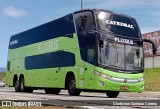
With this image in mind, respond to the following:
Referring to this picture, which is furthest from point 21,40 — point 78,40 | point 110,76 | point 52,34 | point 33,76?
point 110,76

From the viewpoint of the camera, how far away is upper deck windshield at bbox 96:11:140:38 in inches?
835

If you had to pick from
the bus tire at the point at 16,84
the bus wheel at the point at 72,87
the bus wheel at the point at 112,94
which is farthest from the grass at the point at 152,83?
the bus wheel at the point at 72,87

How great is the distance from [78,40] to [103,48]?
1.87m

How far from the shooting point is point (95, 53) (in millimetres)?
20516

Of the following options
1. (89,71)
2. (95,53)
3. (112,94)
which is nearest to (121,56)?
(95,53)

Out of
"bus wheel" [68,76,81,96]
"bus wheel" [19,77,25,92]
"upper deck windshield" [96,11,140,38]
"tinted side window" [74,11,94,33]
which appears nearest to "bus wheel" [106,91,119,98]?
"bus wheel" [68,76,81,96]

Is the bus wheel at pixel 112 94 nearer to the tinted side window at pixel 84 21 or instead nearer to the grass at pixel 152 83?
the tinted side window at pixel 84 21

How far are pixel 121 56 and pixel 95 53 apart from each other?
1.32m

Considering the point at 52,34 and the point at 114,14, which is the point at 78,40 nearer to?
the point at 114,14

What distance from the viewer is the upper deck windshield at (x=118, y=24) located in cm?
2120

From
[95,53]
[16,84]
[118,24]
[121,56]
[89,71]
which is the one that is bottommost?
[16,84]

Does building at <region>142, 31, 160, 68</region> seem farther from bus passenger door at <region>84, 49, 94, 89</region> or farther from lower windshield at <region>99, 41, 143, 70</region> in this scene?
bus passenger door at <region>84, 49, 94, 89</region>

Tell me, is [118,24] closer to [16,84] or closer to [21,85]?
[21,85]

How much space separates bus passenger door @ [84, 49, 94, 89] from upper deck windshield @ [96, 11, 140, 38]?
1354 mm
